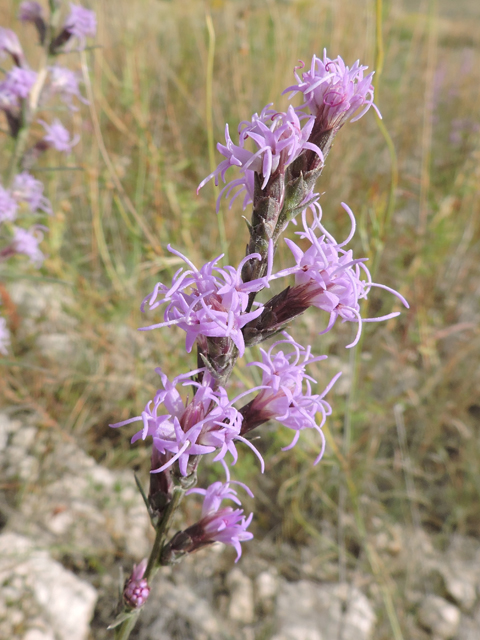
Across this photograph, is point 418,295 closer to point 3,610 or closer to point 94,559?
point 94,559

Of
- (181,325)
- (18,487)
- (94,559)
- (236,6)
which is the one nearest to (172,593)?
(94,559)

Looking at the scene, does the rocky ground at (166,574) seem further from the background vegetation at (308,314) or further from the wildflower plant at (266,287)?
the wildflower plant at (266,287)

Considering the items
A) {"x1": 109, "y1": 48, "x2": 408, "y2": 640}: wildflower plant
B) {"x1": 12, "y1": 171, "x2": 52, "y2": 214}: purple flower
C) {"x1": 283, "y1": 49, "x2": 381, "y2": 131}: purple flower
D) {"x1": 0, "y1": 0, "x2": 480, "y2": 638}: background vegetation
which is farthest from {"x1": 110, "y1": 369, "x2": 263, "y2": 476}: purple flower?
{"x1": 12, "y1": 171, "x2": 52, "y2": 214}: purple flower

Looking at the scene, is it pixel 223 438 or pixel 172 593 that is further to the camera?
pixel 172 593

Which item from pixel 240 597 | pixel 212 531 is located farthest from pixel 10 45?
pixel 240 597

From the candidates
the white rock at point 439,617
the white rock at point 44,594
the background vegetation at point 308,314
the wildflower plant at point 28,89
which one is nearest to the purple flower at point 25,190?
the wildflower plant at point 28,89

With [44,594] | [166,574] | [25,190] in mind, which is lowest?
[166,574]

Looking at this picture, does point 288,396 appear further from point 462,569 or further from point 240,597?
point 462,569
